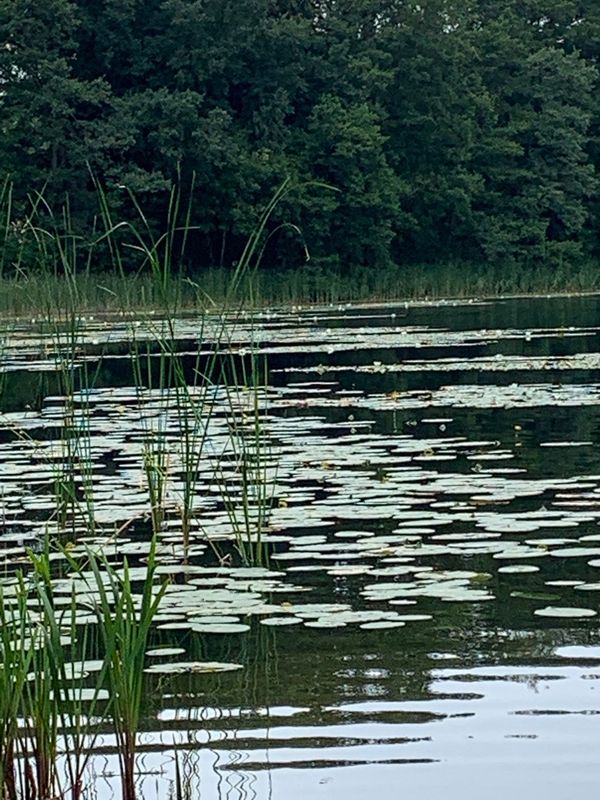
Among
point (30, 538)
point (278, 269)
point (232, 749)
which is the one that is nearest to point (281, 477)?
point (30, 538)

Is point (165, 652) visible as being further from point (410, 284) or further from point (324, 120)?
point (324, 120)

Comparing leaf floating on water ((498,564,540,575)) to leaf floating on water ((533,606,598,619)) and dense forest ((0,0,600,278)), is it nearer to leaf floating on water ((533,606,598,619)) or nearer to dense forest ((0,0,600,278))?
leaf floating on water ((533,606,598,619))

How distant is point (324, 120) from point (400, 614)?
123ft

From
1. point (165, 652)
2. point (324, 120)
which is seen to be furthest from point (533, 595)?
point (324, 120)

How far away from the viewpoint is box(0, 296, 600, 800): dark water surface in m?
3.68

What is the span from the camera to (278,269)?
41.7m

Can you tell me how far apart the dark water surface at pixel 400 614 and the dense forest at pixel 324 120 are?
87.7 feet

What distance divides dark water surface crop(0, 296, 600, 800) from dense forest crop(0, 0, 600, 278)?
26739 mm

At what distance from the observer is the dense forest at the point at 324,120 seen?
38219 millimetres

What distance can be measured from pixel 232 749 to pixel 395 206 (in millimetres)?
39712

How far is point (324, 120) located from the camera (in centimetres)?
4166

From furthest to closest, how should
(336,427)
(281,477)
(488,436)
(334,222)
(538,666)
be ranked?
(334,222)
(336,427)
(488,436)
(281,477)
(538,666)

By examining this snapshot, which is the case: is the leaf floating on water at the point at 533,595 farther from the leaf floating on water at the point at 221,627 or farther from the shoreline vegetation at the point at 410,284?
the shoreline vegetation at the point at 410,284

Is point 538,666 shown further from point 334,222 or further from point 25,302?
point 334,222
